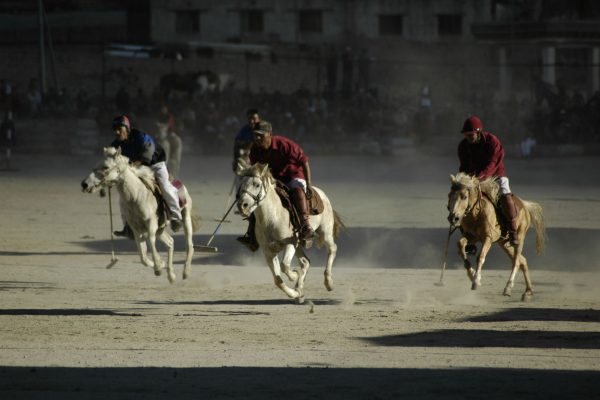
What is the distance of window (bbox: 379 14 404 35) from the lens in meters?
61.4

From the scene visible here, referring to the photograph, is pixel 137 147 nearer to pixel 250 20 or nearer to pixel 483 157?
pixel 483 157

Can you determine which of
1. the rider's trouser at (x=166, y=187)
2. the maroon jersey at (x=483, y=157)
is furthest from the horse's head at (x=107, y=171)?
the maroon jersey at (x=483, y=157)

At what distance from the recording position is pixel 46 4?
66062 millimetres

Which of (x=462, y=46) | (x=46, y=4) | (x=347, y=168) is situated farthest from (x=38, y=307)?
(x=46, y=4)

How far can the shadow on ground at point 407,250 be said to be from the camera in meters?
20.3

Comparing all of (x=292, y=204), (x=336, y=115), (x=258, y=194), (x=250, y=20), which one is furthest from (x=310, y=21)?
(x=258, y=194)

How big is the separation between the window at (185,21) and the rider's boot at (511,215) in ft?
159

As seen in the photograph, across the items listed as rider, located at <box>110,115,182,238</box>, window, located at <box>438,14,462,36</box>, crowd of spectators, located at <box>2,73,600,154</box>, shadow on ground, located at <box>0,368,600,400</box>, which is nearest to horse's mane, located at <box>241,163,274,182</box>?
rider, located at <box>110,115,182,238</box>

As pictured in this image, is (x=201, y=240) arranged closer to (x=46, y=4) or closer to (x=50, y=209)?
(x=50, y=209)

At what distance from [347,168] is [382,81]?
60.7ft

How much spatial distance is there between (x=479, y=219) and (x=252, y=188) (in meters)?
3.58

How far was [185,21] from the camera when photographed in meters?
63.4

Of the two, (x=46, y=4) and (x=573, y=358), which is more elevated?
(x=46, y=4)

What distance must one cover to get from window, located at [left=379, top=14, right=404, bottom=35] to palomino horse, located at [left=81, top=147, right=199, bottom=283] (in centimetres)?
4566
